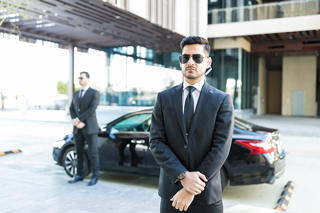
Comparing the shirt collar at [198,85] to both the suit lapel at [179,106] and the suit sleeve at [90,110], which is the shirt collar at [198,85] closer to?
the suit lapel at [179,106]

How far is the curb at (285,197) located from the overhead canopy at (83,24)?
299 inches

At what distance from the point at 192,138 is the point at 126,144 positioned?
153 inches

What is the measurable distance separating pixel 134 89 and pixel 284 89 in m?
14.0

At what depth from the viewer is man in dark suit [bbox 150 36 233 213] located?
225 cm

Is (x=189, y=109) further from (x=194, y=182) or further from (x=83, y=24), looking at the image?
(x=83, y=24)

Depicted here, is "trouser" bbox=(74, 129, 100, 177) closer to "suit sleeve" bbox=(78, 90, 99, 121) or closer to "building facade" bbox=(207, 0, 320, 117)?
"suit sleeve" bbox=(78, 90, 99, 121)

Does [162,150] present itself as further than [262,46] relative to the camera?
No

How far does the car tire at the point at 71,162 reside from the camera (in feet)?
21.1

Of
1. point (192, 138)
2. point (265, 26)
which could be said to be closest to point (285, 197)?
point (192, 138)

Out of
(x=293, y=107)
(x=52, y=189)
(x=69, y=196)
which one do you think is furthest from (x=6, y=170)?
(x=293, y=107)

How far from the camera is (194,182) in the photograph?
2.17 meters

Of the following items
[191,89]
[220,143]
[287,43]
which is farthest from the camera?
[287,43]

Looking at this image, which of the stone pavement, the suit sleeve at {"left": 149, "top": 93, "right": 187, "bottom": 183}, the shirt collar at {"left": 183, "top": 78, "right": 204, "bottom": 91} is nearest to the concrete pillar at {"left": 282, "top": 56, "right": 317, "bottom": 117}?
the stone pavement

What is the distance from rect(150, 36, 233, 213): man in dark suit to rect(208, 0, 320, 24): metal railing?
20.4 metres
